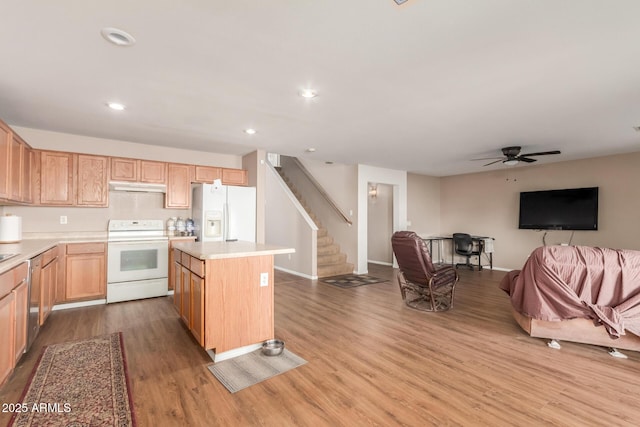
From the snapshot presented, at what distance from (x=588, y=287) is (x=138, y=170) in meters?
5.78

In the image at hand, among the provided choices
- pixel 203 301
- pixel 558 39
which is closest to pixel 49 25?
pixel 203 301

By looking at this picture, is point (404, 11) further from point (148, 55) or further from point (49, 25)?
point (49, 25)

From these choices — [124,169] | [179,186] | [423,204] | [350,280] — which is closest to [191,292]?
[179,186]

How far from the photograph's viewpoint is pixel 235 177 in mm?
5457

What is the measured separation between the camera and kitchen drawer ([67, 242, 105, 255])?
3958mm

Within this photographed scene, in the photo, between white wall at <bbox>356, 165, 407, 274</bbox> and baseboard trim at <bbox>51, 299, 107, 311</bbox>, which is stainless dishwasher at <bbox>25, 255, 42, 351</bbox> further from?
white wall at <bbox>356, 165, 407, 274</bbox>

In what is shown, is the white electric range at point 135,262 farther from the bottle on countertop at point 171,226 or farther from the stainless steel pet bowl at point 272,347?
the stainless steel pet bowl at point 272,347

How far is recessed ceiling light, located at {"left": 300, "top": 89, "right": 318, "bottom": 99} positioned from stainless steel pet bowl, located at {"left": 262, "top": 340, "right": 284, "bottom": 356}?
7.77 ft

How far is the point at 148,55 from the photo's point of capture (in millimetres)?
2170

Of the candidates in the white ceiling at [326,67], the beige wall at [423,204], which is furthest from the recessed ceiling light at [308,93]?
the beige wall at [423,204]

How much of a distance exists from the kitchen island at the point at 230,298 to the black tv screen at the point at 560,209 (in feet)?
20.5

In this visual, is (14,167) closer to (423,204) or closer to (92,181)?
(92,181)

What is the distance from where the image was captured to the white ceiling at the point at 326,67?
67.9 inches

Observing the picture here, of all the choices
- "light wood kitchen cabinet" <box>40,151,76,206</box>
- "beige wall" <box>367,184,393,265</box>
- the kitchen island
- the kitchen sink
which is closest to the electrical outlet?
the kitchen island
